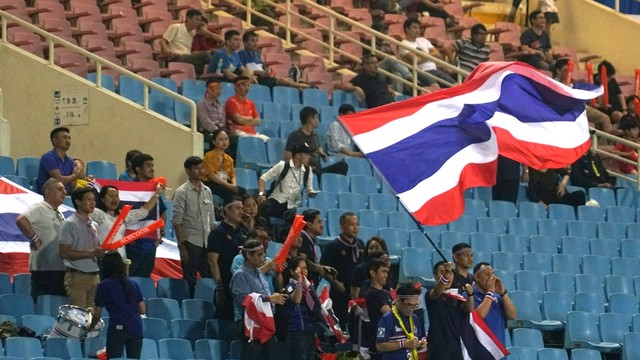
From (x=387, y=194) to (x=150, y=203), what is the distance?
4.12 m

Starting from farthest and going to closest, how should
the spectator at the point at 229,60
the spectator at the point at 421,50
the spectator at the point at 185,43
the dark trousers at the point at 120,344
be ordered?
the spectator at the point at 421,50 → the spectator at the point at 185,43 → the spectator at the point at 229,60 → the dark trousers at the point at 120,344

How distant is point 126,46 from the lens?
78.5 feet

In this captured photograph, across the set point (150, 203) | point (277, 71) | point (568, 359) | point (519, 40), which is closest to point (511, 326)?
point (568, 359)

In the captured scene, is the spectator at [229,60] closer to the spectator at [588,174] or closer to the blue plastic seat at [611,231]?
the spectator at [588,174]

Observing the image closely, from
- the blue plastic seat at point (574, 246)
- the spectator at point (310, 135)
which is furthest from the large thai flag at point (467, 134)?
the blue plastic seat at point (574, 246)

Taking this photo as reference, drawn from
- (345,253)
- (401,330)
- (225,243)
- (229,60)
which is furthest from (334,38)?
(401,330)

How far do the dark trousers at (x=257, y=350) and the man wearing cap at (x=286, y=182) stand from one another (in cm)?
308

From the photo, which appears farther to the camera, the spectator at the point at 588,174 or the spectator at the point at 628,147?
the spectator at the point at 628,147

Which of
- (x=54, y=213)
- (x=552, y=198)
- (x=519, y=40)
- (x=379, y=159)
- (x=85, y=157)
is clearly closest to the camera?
(x=379, y=159)

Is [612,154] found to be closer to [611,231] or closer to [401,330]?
[611,231]

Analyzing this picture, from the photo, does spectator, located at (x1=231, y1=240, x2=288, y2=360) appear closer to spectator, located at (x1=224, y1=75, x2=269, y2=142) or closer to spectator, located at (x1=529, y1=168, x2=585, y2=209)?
spectator, located at (x1=224, y1=75, x2=269, y2=142)

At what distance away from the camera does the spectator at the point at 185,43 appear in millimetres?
24125

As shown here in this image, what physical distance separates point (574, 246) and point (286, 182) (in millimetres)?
3548

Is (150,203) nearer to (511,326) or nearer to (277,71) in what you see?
(511,326)
